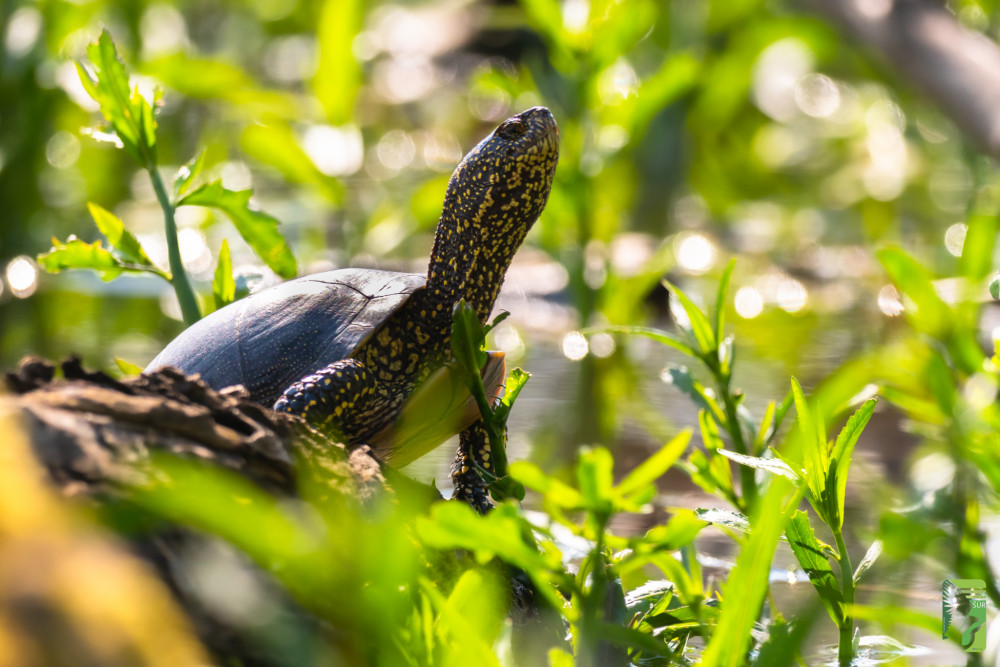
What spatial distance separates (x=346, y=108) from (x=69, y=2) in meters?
1.18

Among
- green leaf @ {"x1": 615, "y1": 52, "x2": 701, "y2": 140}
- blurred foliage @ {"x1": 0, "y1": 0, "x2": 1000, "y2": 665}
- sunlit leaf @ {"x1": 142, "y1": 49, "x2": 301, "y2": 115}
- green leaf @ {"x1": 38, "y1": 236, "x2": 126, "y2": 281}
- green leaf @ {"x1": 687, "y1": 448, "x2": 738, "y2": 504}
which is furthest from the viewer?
sunlit leaf @ {"x1": 142, "y1": 49, "x2": 301, "y2": 115}

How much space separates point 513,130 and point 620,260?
6.66ft

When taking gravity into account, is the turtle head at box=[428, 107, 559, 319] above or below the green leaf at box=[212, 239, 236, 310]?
above

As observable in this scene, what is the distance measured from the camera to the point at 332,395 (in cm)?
107

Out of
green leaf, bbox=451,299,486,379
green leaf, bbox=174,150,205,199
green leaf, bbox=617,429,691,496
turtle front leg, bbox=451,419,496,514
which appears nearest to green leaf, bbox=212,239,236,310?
green leaf, bbox=174,150,205,199

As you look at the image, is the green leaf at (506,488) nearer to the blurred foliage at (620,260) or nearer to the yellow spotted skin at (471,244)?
the blurred foliage at (620,260)

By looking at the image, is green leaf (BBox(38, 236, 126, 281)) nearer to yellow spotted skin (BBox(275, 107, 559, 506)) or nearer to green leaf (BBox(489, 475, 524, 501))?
yellow spotted skin (BBox(275, 107, 559, 506))

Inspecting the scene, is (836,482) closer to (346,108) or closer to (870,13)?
(346,108)

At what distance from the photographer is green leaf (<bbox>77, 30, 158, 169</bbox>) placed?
1136 millimetres

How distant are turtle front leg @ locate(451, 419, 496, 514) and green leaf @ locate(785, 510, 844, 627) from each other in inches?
15.1

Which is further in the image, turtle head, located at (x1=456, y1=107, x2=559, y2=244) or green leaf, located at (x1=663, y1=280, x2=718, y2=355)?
turtle head, located at (x1=456, y1=107, x2=559, y2=244)

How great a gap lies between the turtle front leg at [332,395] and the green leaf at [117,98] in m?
0.37

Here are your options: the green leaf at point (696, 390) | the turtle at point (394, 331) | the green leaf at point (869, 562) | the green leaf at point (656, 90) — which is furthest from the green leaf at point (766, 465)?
the green leaf at point (656, 90)

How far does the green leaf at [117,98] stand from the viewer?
114 centimetres
